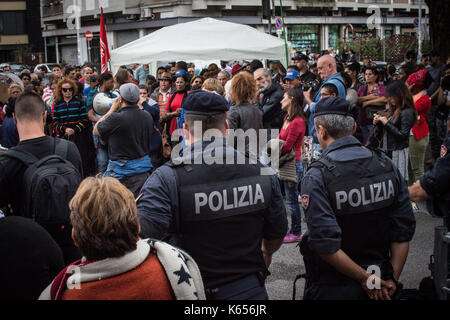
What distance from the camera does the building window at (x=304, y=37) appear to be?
132 feet

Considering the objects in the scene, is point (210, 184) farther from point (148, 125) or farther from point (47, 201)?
point (148, 125)

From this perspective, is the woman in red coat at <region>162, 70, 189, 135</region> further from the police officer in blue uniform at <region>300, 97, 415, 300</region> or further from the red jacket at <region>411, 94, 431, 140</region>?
the police officer in blue uniform at <region>300, 97, 415, 300</region>

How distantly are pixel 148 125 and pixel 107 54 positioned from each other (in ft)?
A: 20.8

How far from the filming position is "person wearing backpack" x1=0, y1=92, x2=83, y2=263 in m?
3.14

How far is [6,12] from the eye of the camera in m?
52.1

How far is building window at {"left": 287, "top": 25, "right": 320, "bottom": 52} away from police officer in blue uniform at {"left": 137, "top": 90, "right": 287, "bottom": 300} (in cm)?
3838

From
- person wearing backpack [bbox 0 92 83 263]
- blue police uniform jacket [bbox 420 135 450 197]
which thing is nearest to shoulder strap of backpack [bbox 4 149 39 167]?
person wearing backpack [bbox 0 92 83 263]

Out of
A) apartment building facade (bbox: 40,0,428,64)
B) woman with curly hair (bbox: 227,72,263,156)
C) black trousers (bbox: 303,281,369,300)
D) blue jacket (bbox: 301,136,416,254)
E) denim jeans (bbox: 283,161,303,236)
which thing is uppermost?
apartment building facade (bbox: 40,0,428,64)

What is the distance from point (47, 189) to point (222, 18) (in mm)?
33928

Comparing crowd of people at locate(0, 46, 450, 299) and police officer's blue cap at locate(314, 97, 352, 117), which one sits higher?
police officer's blue cap at locate(314, 97, 352, 117)

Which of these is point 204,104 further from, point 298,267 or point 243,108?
point 243,108

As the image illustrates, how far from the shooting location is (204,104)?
270 cm

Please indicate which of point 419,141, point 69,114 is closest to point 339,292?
point 419,141

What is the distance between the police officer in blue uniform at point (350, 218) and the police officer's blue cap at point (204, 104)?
666mm
